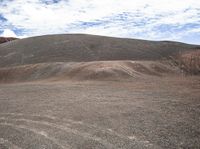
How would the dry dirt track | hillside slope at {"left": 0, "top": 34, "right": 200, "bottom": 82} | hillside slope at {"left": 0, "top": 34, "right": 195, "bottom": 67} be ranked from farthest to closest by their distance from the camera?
hillside slope at {"left": 0, "top": 34, "right": 195, "bottom": 67}
hillside slope at {"left": 0, "top": 34, "right": 200, "bottom": 82}
the dry dirt track

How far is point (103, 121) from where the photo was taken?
14.1 m

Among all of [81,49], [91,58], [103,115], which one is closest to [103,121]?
[103,115]

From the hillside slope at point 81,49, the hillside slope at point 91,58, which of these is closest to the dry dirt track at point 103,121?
the hillside slope at point 91,58

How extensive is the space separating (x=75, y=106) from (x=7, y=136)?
19.5 feet

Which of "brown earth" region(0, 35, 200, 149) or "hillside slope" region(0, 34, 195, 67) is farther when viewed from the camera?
"hillside slope" region(0, 34, 195, 67)

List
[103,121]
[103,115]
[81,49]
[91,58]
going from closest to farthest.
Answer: [103,121]
[103,115]
[91,58]
[81,49]

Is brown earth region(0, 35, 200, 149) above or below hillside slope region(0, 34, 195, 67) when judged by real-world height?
below

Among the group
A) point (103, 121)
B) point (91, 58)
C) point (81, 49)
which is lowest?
point (103, 121)

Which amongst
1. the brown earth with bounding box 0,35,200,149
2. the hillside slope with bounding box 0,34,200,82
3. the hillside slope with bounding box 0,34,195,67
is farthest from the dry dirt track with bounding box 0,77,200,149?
the hillside slope with bounding box 0,34,195,67

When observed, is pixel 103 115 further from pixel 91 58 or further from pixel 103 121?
pixel 91 58

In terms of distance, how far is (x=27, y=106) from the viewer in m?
18.8

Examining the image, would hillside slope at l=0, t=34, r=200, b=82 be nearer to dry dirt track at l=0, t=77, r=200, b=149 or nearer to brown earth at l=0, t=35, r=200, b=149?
brown earth at l=0, t=35, r=200, b=149

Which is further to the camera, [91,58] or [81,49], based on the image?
[81,49]

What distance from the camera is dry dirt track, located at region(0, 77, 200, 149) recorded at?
11.1 meters
